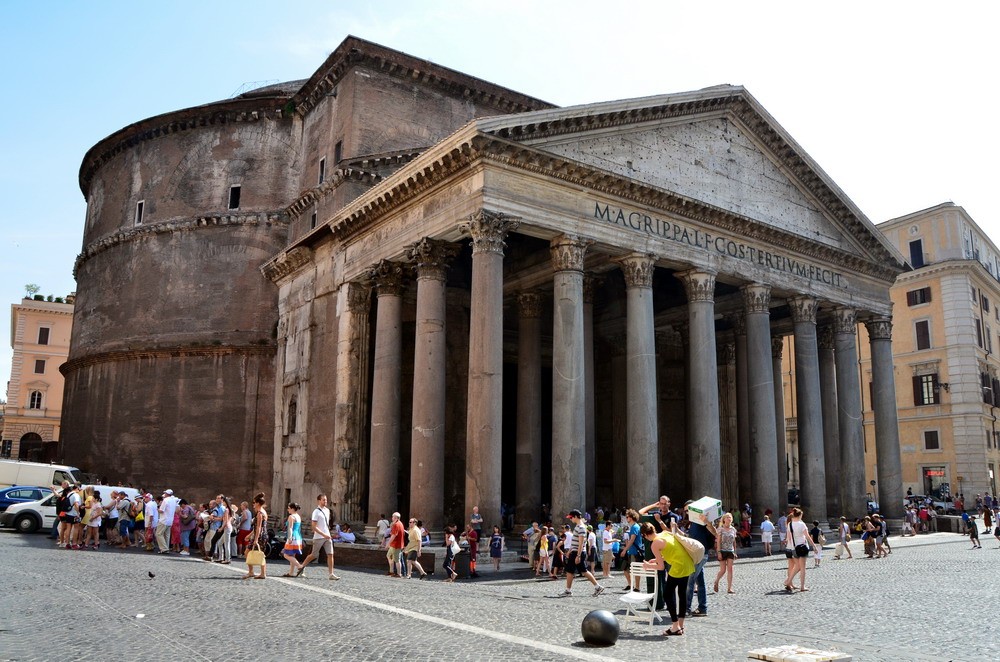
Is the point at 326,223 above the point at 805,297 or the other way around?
above

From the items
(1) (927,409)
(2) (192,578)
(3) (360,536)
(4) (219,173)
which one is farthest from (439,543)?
(1) (927,409)

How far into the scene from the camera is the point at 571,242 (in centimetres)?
1628

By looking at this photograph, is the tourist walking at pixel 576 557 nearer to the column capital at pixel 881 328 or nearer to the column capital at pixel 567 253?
the column capital at pixel 567 253

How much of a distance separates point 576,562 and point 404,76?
17006mm

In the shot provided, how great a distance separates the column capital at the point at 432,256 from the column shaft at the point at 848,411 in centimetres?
1202

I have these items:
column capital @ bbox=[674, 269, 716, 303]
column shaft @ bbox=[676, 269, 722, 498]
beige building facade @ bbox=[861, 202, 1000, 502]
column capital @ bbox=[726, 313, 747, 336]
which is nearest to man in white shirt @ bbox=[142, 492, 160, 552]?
column shaft @ bbox=[676, 269, 722, 498]

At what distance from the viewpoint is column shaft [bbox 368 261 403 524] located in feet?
58.2

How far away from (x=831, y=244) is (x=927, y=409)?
15985 millimetres

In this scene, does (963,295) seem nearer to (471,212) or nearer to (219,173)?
(471,212)

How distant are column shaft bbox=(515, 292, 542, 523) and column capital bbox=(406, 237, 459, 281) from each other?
12.4 feet

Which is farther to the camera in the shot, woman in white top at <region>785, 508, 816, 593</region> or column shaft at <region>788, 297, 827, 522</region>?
column shaft at <region>788, 297, 827, 522</region>

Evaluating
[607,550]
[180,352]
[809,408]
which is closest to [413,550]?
[607,550]

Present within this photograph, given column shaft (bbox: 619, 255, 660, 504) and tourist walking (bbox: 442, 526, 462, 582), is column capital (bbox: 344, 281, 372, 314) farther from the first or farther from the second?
tourist walking (bbox: 442, 526, 462, 582)

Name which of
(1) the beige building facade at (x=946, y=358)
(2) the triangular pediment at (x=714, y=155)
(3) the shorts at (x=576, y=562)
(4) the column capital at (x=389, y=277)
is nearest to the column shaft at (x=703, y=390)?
(2) the triangular pediment at (x=714, y=155)
